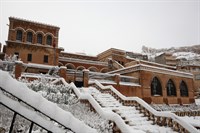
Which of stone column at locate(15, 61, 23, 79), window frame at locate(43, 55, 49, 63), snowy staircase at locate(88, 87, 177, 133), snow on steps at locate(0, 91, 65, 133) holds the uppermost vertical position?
window frame at locate(43, 55, 49, 63)

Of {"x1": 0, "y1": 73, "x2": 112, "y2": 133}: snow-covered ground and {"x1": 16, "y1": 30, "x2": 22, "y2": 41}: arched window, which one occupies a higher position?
{"x1": 16, "y1": 30, "x2": 22, "y2": 41}: arched window

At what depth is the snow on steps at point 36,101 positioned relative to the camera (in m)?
1.88

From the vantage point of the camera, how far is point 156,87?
2486 centimetres

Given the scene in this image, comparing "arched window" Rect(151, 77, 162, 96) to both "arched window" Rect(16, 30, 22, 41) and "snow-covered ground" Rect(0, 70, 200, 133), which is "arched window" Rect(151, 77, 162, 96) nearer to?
"snow-covered ground" Rect(0, 70, 200, 133)

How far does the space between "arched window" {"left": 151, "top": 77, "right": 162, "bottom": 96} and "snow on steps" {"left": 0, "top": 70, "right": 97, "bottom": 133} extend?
925 inches

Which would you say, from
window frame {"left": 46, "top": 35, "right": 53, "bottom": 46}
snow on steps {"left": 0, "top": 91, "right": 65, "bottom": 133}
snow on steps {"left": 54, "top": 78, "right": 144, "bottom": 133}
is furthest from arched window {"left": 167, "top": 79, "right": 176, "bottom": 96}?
snow on steps {"left": 0, "top": 91, "right": 65, "bottom": 133}

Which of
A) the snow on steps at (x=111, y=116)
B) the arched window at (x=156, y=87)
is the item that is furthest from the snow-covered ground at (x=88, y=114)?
the arched window at (x=156, y=87)

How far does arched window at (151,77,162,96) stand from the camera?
955 inches

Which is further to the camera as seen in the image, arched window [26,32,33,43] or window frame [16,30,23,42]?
arched window [26,32,33,43]

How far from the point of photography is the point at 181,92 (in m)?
28.7

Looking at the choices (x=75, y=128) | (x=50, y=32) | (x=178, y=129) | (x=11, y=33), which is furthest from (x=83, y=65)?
(x=75, y=128)

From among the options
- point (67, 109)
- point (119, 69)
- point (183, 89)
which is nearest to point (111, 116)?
point (67, 109)

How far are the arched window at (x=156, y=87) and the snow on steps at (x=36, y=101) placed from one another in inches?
925

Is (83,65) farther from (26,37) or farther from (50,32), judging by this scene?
(26,37)
